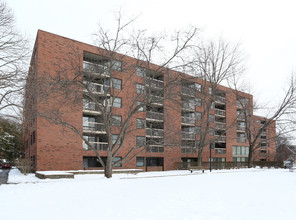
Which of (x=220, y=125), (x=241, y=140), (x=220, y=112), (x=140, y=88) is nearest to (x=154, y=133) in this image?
(x=140, y=88)

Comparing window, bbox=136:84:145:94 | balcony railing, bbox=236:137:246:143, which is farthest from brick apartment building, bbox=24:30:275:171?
balcony railing, bbox=236:137:246:143

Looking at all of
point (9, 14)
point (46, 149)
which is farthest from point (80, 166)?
point (9, 14)

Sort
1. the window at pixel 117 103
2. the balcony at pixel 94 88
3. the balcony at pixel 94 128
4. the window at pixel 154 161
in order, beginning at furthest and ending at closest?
the window at pixel 154 161, the window at pixel 117 103, the balcony at pixel 94 128, the balcony at pixel 94 88

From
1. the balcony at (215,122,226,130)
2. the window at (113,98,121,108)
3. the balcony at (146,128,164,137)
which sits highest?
the window at (113,98,121,108)

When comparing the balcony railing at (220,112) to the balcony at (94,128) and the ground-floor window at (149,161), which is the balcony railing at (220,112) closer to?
the ground-floor window at (149,161)

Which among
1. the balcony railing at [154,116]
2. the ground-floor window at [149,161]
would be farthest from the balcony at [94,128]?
the balcony railing at [154,116]

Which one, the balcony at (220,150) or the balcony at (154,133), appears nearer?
the balcony at (154,133)

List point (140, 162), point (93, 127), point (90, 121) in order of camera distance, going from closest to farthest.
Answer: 1. point (93, 127)
2. point (90, 121)
3. point (140, 162)

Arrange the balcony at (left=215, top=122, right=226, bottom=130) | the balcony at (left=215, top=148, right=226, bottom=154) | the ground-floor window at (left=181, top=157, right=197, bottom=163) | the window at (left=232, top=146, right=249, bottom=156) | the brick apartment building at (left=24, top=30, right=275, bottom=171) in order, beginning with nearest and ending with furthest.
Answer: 1. the brick apartment building at (left=24, top=30, right=275, bottom=171)
2. the ground-floor window at (left=181, top=157, right=197, bottom=163)
3. the balcony at (left=215, top=148, right=226, bottom=154)
4. the balcony at (left=215, top=122, right=226, bottom=130)
5. the window at (left=232, top=146, right=249, bottom=156)

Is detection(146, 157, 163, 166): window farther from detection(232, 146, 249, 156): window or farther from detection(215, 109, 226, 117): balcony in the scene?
detection(232, 146, 249, 156): window

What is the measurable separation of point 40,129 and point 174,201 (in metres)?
21.4

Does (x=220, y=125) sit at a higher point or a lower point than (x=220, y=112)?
lower

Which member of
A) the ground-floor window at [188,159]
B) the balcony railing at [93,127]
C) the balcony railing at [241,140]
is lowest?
the ground-floor window at [188,159]

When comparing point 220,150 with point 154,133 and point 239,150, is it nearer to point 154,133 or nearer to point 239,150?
point 239,150
